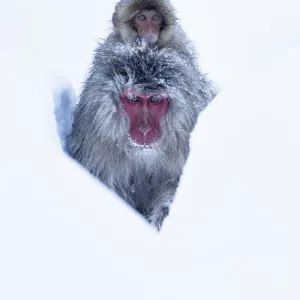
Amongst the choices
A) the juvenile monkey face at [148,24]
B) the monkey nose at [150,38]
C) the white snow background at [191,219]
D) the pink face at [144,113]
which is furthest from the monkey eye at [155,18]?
the white snow background at [191,219]

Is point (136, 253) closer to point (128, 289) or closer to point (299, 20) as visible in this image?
point (128, 289)

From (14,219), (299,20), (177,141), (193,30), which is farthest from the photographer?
(193,30)

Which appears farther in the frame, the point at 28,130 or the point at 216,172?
the point at 28,130

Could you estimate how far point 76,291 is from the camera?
1380 millimetres

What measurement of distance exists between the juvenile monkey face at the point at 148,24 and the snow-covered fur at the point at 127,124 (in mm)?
172

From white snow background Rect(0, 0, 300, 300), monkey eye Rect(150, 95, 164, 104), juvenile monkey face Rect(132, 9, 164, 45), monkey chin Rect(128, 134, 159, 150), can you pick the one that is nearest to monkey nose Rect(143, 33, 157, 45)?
juvenile monkey face Rect(132, 9, 164, 45)

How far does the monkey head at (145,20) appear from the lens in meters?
2.76

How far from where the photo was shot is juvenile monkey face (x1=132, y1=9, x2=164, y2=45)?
2721 mm

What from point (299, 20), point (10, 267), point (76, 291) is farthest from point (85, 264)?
point (299, 20)

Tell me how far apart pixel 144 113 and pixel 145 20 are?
620 millimetres

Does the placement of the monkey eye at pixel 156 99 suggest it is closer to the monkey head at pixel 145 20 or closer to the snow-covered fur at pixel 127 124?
the snow-covered fur at pixel 127 124

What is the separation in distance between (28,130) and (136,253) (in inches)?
20.4

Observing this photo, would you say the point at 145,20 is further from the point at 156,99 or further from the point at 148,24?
the point at 156,99

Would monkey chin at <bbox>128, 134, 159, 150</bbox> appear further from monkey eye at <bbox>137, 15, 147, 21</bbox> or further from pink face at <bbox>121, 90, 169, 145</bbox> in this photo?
monkey eye at <bbox>137, 15, 147, 21</bbox>
